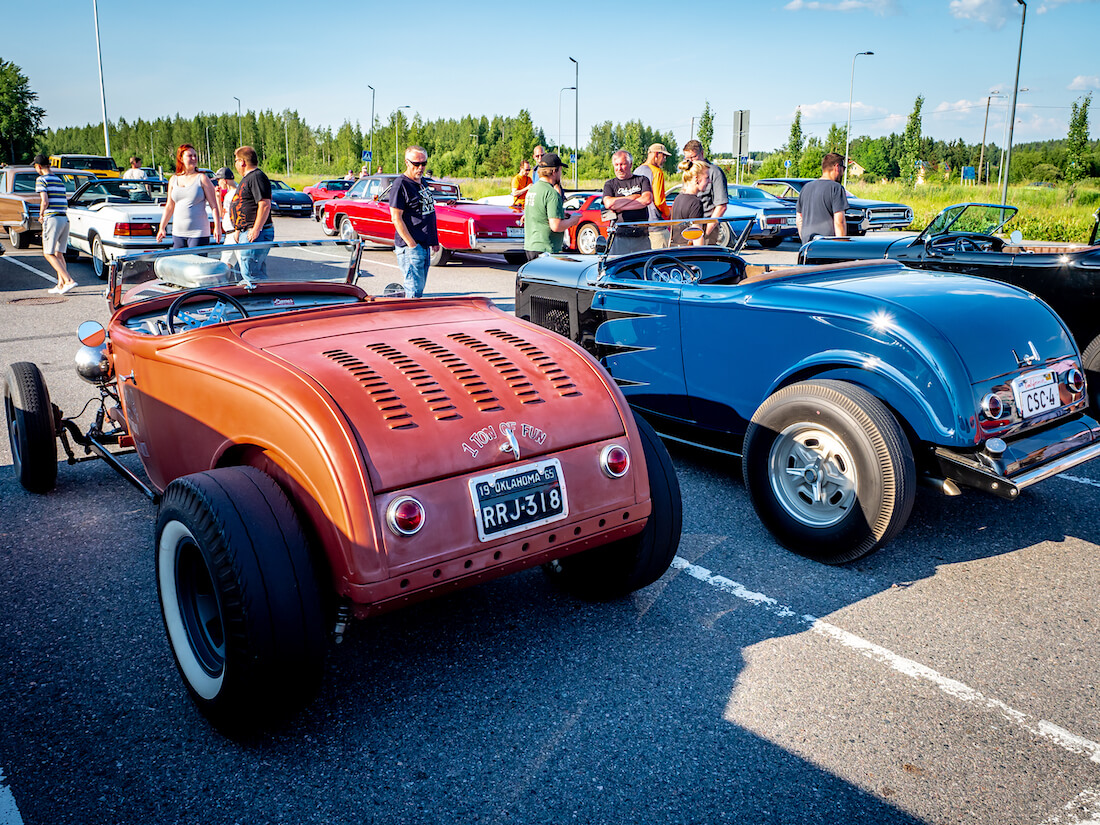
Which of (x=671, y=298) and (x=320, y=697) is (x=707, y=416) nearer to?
(x=671, y=298)

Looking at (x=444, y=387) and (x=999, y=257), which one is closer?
(x=444, y=387)

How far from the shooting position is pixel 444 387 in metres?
2.82

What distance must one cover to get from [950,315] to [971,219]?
4.03 metres

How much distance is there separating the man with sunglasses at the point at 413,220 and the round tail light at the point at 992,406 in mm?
5137

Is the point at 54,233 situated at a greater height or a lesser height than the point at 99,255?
greater

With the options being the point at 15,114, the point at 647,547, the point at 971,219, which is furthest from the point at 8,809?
the point at 15,114

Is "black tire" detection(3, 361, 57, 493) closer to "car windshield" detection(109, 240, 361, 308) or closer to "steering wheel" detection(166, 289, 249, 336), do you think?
"car windshield" detection(109, 240, 361, 308)

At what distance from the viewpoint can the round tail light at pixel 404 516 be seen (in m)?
2.46

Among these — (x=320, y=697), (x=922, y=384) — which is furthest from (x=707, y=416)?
(x=320, y=697)

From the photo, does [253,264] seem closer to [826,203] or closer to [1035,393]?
[1035,393]

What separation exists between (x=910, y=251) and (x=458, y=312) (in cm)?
473

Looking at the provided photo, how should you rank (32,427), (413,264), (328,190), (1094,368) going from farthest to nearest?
1. (328,190)
2. (413,264)
3. (1094,368)
4. (32,427)

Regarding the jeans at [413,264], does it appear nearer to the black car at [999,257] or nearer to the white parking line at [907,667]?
the black car at [999,257]

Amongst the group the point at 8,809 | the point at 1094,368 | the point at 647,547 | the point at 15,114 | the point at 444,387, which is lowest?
the point at 8,809
